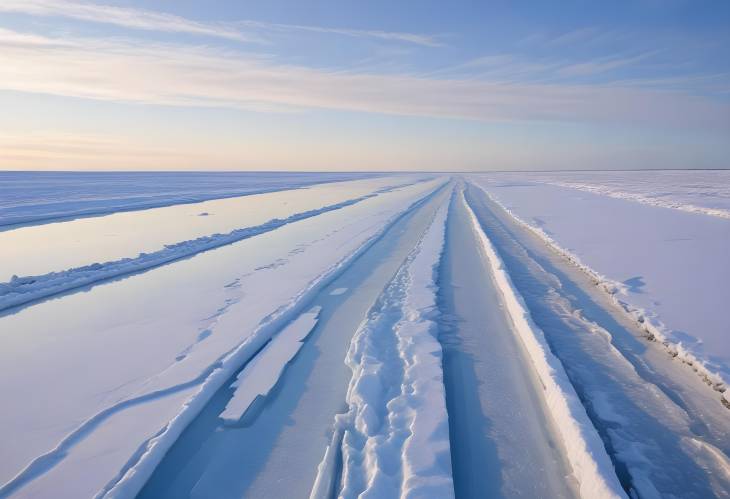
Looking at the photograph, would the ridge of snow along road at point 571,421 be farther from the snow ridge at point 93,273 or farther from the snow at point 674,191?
the snow at point 674,191

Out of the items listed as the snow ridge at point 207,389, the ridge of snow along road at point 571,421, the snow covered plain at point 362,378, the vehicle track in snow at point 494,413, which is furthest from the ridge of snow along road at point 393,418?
the snow ridge at point 207,389

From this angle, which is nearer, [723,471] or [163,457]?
[723,471]

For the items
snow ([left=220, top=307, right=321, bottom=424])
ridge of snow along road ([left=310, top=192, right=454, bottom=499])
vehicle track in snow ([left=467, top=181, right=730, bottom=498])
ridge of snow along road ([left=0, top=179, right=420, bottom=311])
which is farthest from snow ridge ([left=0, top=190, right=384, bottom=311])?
vehicle track in snow ([left=467, top=181, right=730, bottom=498])

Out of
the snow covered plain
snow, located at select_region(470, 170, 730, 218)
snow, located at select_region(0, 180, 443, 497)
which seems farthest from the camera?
snow, located at select_region(470, 170, 730, 218)

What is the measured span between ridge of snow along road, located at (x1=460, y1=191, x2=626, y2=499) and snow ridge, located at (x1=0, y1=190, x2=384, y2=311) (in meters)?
7.13

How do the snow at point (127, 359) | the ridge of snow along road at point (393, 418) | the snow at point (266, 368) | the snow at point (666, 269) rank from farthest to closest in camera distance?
the snow at point (666, 269) < the snow at point (266, 368) < the snow at point (127, 359) < the ridge of snow along road at point (393, 418)

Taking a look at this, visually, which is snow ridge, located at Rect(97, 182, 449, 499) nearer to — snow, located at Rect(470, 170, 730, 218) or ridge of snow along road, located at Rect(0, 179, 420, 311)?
ridge of snow along road, located at Rect(0, 179, 420, 311)

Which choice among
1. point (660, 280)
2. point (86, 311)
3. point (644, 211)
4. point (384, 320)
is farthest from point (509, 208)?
point (86, 311)

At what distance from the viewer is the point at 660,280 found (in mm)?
6992

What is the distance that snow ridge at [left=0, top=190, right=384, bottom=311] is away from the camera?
6.91 metres

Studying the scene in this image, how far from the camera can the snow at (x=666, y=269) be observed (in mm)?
4660

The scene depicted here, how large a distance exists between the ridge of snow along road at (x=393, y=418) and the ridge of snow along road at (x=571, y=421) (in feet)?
2.75

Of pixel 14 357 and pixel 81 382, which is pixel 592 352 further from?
pixel 14 357

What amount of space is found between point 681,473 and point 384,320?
11.0 ft
